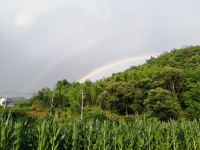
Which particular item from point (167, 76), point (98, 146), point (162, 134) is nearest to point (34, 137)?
point (98, 146)

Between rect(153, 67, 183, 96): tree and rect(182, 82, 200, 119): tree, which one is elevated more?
rect(153, 67, 183, 96): tree

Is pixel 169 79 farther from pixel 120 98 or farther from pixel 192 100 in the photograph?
pixel 120 98

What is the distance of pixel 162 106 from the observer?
1569 inches

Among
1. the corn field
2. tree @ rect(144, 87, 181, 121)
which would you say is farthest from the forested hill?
the corn field

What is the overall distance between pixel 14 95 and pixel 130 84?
19.7 m

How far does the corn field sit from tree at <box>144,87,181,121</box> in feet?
97.8

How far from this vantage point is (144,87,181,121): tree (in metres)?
40.1

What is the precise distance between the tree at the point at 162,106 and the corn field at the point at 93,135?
29813mm

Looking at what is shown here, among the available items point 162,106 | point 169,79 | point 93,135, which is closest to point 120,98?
point 169,79

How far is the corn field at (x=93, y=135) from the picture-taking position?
5.75m

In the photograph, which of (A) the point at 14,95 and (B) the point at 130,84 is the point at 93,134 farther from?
(A) the point at 14,95

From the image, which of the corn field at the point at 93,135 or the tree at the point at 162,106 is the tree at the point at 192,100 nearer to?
the tree at the point at 162,106

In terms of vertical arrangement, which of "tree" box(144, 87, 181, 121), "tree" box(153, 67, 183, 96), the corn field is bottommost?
the corn field

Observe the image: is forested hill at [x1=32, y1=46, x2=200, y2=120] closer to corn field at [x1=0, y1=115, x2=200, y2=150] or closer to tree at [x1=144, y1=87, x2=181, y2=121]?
tree at [x1=144, y1=87, x2=181, y2=121]
